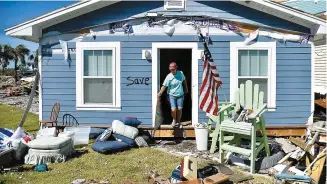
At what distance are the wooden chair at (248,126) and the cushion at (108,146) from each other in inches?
88.0

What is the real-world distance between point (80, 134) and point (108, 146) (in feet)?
4.46

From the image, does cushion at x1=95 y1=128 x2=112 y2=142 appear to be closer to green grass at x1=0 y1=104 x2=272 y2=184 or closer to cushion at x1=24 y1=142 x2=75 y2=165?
green grass at x1=0 y1=104 x2=272 y2=184

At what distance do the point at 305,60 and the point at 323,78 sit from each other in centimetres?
589

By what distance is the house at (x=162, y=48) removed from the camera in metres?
8.48

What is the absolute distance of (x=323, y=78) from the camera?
1369 cm

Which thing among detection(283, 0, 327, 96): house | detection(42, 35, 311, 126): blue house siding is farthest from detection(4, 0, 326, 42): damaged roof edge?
detection(283, 0, 327, 96): house

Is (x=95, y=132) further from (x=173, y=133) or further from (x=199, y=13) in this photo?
(x=199, y=13)

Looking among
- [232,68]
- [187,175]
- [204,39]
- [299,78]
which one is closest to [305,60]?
[299,78]

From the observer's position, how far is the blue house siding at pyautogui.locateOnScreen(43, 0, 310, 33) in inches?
334

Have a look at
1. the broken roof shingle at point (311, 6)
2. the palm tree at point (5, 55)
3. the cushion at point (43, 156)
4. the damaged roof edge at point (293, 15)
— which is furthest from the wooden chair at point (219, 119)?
the palm tree at point (5, 55)

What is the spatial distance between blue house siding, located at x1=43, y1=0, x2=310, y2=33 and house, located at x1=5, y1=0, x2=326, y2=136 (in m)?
0.02

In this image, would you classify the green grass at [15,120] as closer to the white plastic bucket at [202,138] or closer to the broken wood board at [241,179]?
the white plastic bucket at [202,138]

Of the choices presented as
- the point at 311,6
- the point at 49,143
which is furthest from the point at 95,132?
the point at 311,6

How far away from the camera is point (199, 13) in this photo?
8508mm
